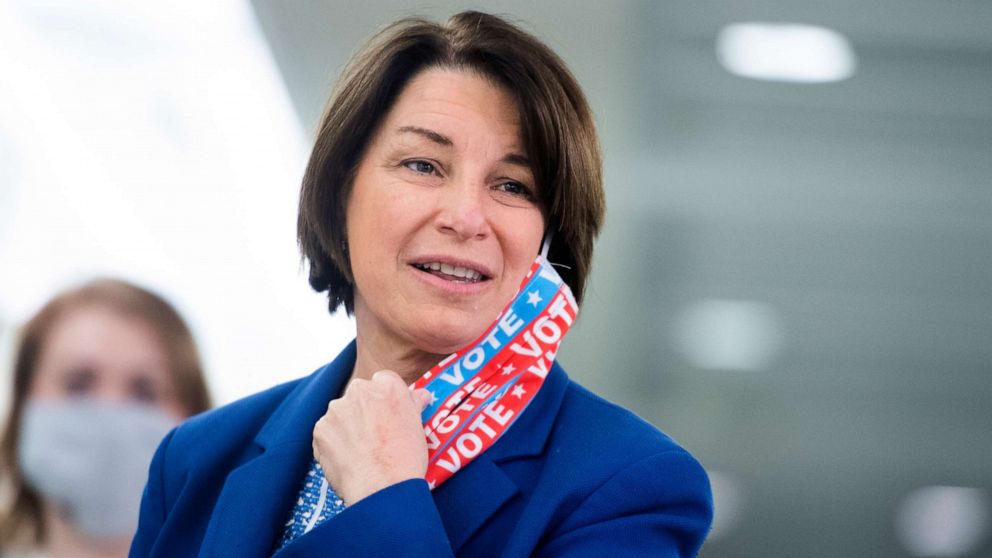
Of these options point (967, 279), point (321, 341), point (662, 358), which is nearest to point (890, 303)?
point (967, 279)

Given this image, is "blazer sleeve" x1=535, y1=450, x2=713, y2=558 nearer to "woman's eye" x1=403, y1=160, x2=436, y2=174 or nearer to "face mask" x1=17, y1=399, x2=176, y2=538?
"woman's eye" x1=403, y1=160, x2=436, y2=174

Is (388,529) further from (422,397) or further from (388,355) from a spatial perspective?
(388,355)

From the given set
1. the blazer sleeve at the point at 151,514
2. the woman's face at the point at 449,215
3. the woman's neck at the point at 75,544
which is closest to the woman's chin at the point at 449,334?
the woman's face at the point at 449,215

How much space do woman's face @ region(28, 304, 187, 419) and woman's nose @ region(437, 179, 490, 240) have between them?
4.77 ft

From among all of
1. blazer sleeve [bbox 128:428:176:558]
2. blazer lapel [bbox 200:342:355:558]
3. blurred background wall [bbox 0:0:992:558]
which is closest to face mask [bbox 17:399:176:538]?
blurred background wall [bbox 0:0:992:558]

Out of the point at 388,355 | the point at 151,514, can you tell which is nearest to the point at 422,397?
the point at 388,355

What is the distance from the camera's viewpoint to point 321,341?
3.16 metres

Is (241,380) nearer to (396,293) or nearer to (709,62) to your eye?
(709,62)

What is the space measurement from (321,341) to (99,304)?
63 centimetres

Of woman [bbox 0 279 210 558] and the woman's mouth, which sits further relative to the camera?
woman [bbox 0 279 210 558]

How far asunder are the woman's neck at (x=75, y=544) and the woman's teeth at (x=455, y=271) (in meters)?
1.54

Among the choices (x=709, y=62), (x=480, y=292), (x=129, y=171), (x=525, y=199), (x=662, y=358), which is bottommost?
(x=662, y=358)

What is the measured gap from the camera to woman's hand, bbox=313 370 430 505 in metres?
1.17

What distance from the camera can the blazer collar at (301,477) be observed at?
4.02ft
